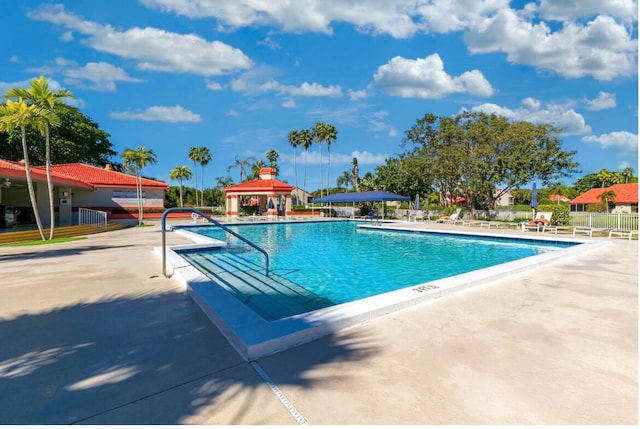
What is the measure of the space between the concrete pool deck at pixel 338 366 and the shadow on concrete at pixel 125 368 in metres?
0.01

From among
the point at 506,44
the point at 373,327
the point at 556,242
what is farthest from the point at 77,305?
the point at 506,44

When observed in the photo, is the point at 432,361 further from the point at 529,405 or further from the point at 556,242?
the point at 556,242

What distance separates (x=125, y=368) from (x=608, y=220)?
22.5 metres

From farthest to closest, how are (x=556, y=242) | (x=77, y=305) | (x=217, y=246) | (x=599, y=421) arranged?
(x=556, y=242), (x=217, y=246), (x=77, y=305), (x=599, y=421)

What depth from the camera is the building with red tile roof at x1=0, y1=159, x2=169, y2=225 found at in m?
19.5

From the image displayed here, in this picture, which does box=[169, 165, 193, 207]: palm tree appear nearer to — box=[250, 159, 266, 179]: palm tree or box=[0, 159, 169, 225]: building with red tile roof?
box=[0, 159, 169, 225]: building with red tile roof

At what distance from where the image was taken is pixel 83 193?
24.7 metres

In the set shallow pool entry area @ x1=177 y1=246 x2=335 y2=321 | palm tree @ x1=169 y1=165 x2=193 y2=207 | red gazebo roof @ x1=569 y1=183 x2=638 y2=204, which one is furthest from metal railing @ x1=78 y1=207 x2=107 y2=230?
red gazebo roof @ x1=569 y1=183 x2=638 y2=204

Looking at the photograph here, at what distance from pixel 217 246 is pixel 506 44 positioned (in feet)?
89.7

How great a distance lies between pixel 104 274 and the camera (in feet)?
21.7

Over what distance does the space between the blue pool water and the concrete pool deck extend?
2.26 metres

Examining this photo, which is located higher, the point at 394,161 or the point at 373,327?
the point at 394,161

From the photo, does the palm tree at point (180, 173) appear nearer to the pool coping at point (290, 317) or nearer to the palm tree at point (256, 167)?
the palm tree at point (256, 167)

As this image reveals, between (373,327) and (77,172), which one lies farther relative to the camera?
(77,172)
